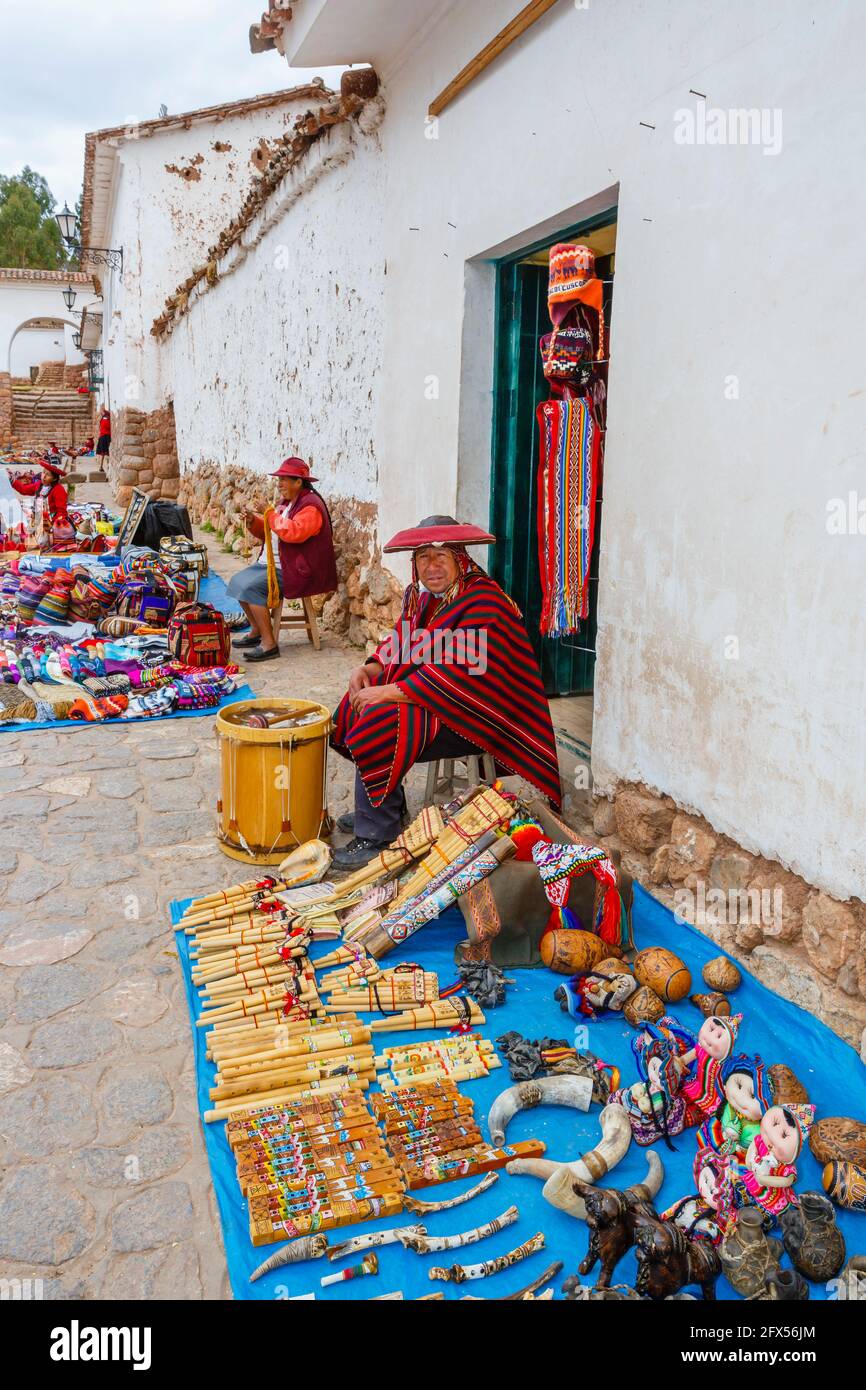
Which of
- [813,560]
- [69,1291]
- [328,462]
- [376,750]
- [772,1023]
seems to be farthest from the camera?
[328,462]

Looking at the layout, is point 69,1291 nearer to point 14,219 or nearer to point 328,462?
point 328,462

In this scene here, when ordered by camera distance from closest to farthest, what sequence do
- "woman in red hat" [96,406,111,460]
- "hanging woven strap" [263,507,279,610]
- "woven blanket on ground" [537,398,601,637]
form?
1. "woven blanket on ground" [537,398,601,637]
2. "hanging woven strap" [263,507,279,610]
3. "woman in red hat" [96,406,111,460]

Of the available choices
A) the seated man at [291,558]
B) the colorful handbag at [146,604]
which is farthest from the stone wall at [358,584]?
the colorful handbag at [146,604]

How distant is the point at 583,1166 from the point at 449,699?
1950 millimetres

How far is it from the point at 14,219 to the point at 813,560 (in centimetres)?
5563

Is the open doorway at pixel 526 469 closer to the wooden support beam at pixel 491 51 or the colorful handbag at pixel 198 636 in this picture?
the wooden support beam at pixel 491 51

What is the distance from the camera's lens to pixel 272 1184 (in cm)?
230

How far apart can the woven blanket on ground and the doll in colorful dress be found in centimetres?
224

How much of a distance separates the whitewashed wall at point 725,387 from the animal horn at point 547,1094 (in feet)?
3.00

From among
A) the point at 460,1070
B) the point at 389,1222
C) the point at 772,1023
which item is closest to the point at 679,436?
the point at 772,1023

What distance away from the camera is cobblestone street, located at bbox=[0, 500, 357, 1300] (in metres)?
2.16

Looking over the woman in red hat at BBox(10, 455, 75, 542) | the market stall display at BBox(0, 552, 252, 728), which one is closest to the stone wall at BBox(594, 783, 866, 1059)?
the market stall display at BBox(0, 552, 252, 728)

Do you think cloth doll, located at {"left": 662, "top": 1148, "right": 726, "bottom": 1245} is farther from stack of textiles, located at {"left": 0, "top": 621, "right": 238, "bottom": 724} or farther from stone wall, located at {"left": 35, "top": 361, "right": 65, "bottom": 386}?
stone wall, located at {"left": 35, "top": 361, "right": 65, "bottom": 386}

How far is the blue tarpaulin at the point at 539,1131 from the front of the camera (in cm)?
208
